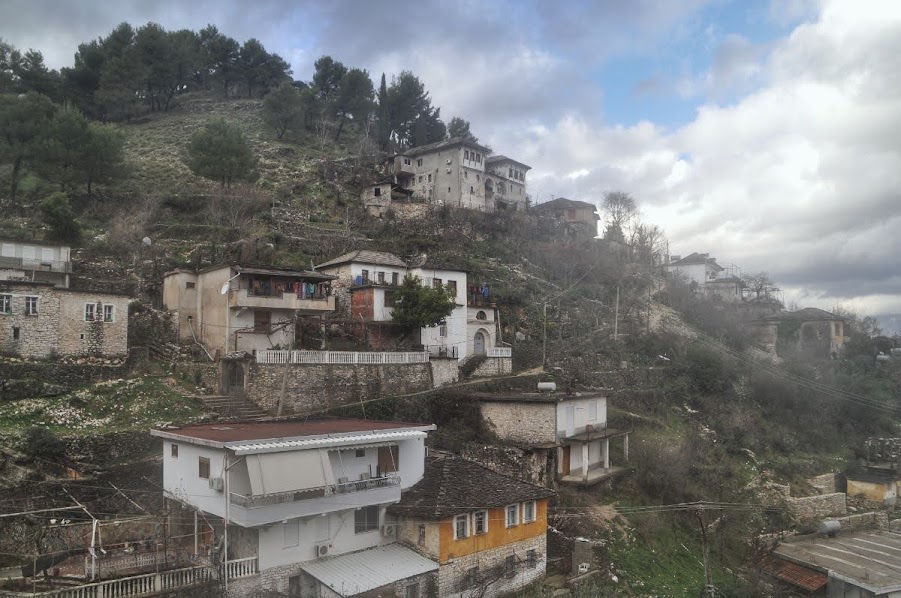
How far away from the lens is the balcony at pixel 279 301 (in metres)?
31.3

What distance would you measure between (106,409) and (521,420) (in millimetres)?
17349

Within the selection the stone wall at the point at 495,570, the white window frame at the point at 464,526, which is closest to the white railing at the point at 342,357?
the white window frame at the point at 464,526

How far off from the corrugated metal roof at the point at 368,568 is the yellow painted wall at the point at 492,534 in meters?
0.72

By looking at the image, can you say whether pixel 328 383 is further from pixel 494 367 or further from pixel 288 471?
pixel 494 367

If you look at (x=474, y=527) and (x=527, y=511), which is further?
(x=527, y=511)

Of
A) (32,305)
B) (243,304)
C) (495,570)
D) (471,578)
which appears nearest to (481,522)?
(495,570)

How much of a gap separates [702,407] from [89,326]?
119 feet

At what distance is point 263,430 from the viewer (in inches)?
803

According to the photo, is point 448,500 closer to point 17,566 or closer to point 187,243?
point 17,566

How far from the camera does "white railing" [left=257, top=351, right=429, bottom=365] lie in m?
28.0

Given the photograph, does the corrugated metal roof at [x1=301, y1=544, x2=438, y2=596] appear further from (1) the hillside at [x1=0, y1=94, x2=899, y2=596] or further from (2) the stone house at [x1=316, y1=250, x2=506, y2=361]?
(2) the stone house at [x1=316, y1=250, x2=506, y2=361]

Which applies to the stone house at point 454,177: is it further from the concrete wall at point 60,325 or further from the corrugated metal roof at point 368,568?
the corrugated metal roof at point 368,568

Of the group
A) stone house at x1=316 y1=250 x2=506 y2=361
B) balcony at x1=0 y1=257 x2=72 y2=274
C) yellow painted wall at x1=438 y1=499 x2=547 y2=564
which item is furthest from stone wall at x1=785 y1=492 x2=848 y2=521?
balcony at x1=0 y1=257 x2=72 y2=274

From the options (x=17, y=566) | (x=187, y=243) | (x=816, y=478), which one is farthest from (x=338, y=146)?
(x=17, y=566)
